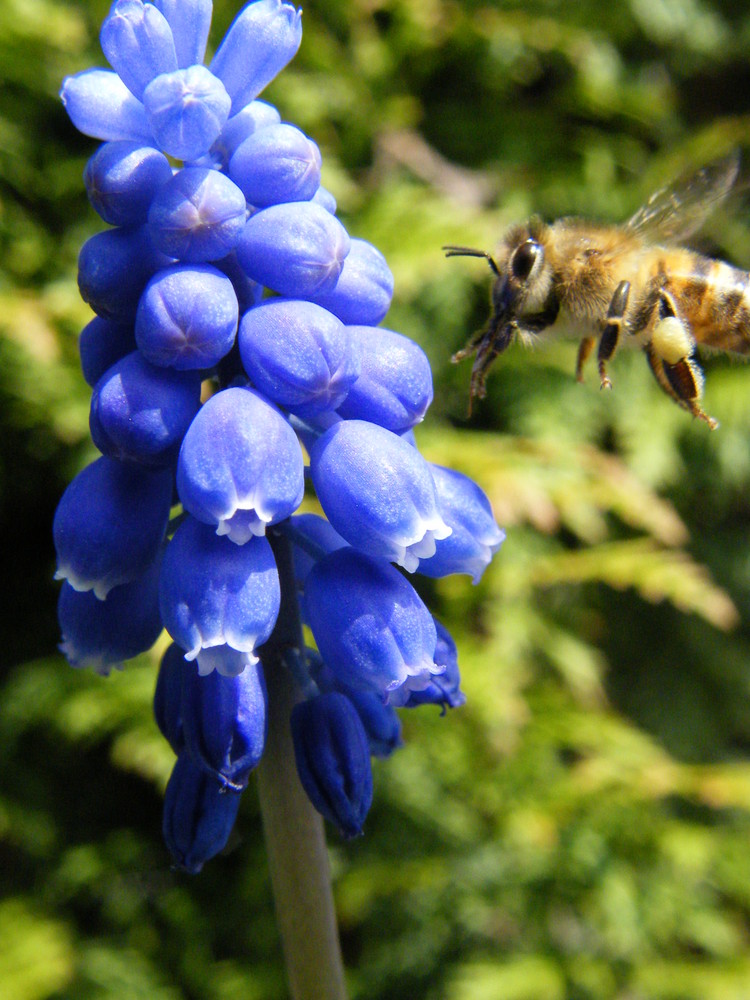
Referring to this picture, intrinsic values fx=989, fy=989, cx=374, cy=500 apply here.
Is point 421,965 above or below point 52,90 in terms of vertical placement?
below

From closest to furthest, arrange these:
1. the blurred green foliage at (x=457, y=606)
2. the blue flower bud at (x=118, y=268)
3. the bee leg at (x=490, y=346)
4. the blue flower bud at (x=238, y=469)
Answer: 1. the blue flower bud at (x=238, y=469)
2. the blue flower bud at (x=118, y=268)
3. the bee leg at (x=490, y=346)
4. the blurred green foliage at (x=457, y=606)

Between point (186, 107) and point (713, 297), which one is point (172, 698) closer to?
point (186, 107)

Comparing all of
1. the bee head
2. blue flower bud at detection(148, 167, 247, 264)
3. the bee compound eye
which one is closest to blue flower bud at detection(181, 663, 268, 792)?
blue flower bud at detection(148, 167, 247, 264)

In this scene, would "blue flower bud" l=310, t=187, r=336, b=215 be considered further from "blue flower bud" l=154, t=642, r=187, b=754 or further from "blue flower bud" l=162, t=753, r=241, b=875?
"blue flower bud" l=162, t=753, r=241, b=875

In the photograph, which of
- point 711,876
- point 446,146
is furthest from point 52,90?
point 711,876

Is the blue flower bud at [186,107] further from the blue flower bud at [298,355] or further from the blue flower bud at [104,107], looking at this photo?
the blue flower bud at [298,355]

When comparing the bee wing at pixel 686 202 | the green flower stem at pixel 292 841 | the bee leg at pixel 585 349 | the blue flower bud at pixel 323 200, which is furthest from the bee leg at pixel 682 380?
the green flower stem at pixel 292 841

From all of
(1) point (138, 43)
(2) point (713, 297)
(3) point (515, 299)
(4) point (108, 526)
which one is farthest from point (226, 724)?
(2) point (713, 297)

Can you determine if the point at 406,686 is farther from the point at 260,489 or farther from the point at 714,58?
the point at 714,58
